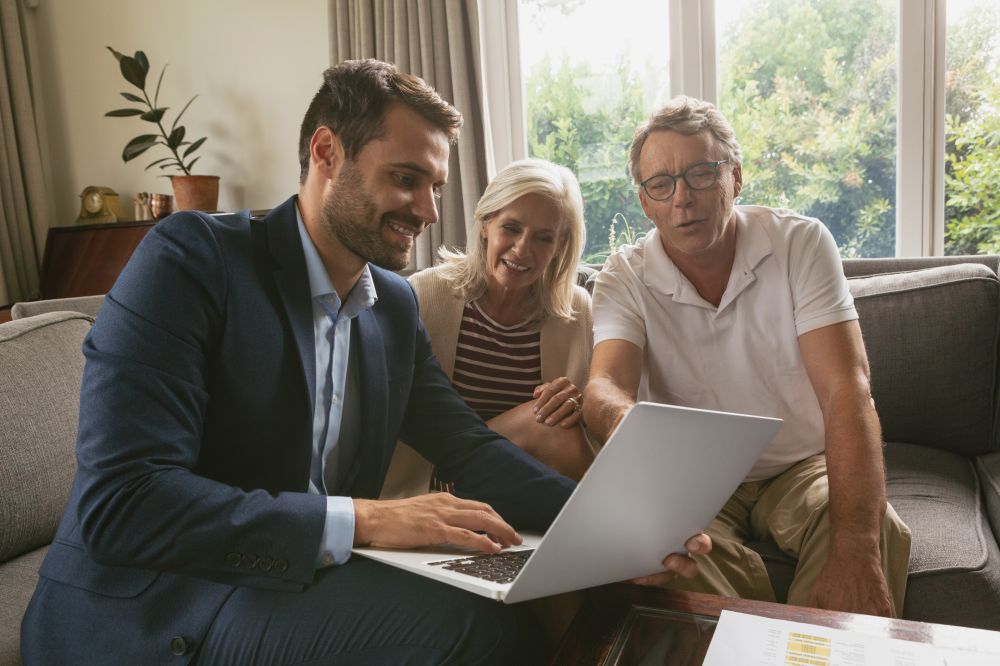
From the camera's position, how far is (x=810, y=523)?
142cm

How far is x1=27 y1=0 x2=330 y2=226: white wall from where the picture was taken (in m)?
3.59

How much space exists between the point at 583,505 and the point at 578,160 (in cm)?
267

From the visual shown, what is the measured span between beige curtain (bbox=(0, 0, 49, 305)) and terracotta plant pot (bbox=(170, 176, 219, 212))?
92cm

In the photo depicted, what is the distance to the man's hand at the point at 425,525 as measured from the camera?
974 millimetres

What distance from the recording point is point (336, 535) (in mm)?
965

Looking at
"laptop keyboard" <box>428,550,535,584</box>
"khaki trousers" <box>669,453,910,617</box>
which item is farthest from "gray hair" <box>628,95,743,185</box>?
"laptop keyboard" <box>428,550,535,584</box>

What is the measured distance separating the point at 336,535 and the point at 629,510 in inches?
14.4

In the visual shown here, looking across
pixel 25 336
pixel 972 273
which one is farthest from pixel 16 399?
pixel 972 273

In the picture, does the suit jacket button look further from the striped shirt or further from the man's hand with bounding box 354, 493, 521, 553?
the striped shirt

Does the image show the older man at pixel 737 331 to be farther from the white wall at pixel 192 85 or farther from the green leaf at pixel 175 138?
the green leaf at pixel 175 138

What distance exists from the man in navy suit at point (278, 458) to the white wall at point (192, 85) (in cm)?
250

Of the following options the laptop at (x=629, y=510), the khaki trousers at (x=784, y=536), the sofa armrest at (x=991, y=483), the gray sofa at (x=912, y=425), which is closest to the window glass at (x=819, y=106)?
the gray sofa at (x=912, y=425)

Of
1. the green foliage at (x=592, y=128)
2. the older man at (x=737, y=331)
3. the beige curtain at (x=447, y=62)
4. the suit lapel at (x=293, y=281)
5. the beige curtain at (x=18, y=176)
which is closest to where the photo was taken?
the suit lapel at (x=293, y=281)

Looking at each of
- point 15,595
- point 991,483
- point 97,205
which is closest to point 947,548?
point 991,483
